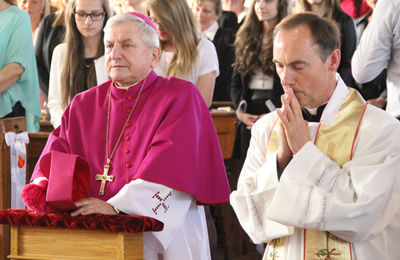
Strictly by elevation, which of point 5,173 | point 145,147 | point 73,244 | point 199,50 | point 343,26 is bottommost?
point 5,173

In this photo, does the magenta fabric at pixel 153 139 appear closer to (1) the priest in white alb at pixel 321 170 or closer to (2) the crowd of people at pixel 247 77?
(2) the crowd of people at pixel 247 77

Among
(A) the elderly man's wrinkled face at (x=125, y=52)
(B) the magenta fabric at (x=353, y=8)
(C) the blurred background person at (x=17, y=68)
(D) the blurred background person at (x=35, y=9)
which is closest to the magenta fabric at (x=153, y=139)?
(A) the elderly man's wrinkled face at (x=125, y=52)

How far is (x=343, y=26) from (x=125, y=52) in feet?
8.98

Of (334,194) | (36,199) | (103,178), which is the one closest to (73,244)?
(36,199)

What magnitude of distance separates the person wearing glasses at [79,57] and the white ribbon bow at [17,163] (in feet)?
1.55

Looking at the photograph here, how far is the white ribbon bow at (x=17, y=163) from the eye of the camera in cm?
520

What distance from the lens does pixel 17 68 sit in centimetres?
589

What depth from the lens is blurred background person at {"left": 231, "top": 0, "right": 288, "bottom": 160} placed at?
6.34 meters

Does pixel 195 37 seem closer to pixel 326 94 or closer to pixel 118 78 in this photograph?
pixel 118 78

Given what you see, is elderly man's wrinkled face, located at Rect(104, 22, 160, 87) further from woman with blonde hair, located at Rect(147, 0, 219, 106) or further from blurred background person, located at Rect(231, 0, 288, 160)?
blurred background person, located at Rect(231, 0, 288, 160)

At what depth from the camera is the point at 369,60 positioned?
16.5ft

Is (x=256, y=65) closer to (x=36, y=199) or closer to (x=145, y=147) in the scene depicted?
(x=145, y=147)

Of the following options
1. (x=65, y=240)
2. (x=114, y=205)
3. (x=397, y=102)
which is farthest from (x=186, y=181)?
(x=397, y=102)

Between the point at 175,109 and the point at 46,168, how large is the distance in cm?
79
